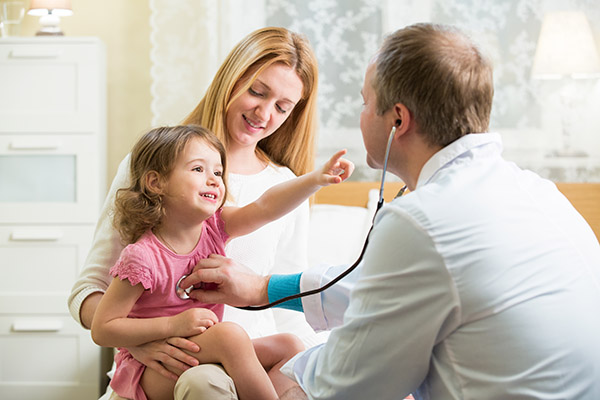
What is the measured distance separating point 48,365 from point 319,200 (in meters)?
1.41

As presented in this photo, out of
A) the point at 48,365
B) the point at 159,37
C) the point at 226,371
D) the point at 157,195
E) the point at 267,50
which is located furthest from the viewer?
the point at 159,37

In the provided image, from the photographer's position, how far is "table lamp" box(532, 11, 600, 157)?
3094mm

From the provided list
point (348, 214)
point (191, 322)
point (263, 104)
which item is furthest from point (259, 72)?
point (348, 214)

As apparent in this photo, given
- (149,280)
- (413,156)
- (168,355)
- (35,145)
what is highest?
(413,156)

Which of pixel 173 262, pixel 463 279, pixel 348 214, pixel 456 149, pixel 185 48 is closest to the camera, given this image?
pixel 463 279

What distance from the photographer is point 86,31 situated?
336cm

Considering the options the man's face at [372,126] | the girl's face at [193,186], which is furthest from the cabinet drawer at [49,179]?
the man's face at [372,126]

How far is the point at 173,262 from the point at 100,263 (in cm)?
26

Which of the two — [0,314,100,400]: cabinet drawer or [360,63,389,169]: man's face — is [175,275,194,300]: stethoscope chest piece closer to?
[360,63,389,169]: man's face

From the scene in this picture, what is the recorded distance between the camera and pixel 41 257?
117 inches

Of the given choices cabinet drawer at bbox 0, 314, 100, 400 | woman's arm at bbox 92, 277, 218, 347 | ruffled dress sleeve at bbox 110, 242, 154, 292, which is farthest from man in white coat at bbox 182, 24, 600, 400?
cabinet drawer at bbox 0, 314, 100, 400

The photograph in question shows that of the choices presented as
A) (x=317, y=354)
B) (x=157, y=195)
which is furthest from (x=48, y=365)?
(x=317, y=354)

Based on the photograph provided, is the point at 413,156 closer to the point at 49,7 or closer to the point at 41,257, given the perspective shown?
the point at 41,257

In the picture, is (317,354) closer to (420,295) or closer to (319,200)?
(420,295)
